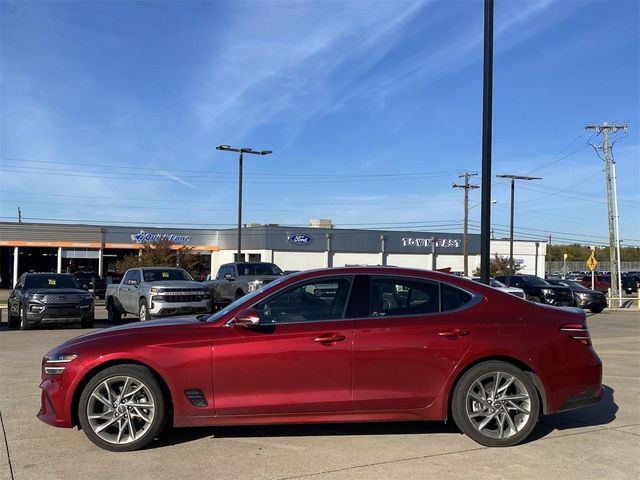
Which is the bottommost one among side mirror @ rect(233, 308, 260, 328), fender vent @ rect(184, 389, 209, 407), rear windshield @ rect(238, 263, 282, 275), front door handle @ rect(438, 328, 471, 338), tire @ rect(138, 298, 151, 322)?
tire @ rect(138, 298, 151, 322)

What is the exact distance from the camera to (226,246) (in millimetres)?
57594

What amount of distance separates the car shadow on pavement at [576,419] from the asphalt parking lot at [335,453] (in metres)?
0.01

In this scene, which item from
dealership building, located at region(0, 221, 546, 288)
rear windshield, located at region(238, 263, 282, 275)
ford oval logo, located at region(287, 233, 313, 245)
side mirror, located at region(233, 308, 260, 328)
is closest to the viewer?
side mirror, located at region(233, 308, 260, 328)

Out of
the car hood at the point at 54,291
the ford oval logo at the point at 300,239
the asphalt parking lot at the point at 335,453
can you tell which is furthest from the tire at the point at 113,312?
the ford oval logo at the point at 300,239

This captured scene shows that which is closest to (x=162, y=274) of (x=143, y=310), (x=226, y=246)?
(x=143, y=310)

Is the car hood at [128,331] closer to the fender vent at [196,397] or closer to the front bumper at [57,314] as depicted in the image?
the fender vent at [196,397]

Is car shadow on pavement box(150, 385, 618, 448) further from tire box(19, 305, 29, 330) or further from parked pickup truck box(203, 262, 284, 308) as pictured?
parked pickup truck box(203, 262, 284, 308)

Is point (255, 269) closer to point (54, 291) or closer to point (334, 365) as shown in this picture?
point (54, 291)

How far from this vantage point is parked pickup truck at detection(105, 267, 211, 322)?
53.0ft

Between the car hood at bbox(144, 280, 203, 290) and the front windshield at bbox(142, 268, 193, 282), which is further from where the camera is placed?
the front windshield at bbox(142, 268, 193, 282)

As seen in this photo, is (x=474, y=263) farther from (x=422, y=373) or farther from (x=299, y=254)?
(x=422, y=373)

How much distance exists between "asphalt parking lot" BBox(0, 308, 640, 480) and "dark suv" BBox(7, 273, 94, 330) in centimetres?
976

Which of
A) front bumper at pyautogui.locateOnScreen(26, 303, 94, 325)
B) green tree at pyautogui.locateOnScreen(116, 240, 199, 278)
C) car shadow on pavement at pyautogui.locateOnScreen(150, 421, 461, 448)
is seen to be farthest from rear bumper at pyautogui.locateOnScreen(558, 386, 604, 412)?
green tree at pyautogui.locateOnScreen(116, 240, 199, 278)

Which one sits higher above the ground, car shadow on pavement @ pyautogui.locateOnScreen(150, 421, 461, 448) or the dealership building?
the dealership building
